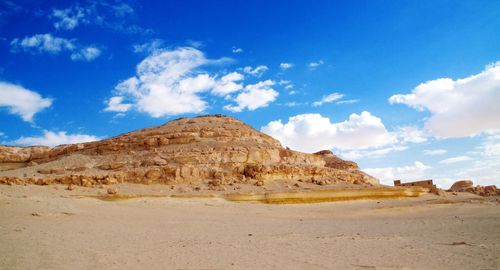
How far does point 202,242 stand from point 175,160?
695 inches

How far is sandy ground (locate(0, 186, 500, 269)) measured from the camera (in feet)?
23.8

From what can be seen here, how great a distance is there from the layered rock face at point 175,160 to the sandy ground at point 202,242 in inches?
286

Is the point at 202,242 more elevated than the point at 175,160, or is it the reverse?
the point at 175,160

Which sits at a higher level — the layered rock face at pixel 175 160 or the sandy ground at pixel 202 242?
the layered rock face at pixel 175 160

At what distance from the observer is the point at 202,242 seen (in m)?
9.72

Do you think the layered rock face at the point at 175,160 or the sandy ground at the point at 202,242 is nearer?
the sandy ground at the point at 202,242

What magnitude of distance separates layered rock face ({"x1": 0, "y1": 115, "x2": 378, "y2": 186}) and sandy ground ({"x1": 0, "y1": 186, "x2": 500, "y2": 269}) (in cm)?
727

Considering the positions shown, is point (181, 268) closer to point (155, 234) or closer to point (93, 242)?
point (93, 242)

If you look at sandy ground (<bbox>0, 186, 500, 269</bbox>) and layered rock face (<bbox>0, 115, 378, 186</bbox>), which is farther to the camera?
layered rock face (<bbox>0, 115, 378, 186</bbox>)

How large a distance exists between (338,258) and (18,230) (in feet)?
25.5

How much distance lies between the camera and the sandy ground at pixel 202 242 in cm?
725

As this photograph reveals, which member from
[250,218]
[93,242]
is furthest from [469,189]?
[93,242]

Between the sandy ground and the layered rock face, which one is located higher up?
the layered rock face

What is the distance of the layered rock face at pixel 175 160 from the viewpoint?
2445cm
